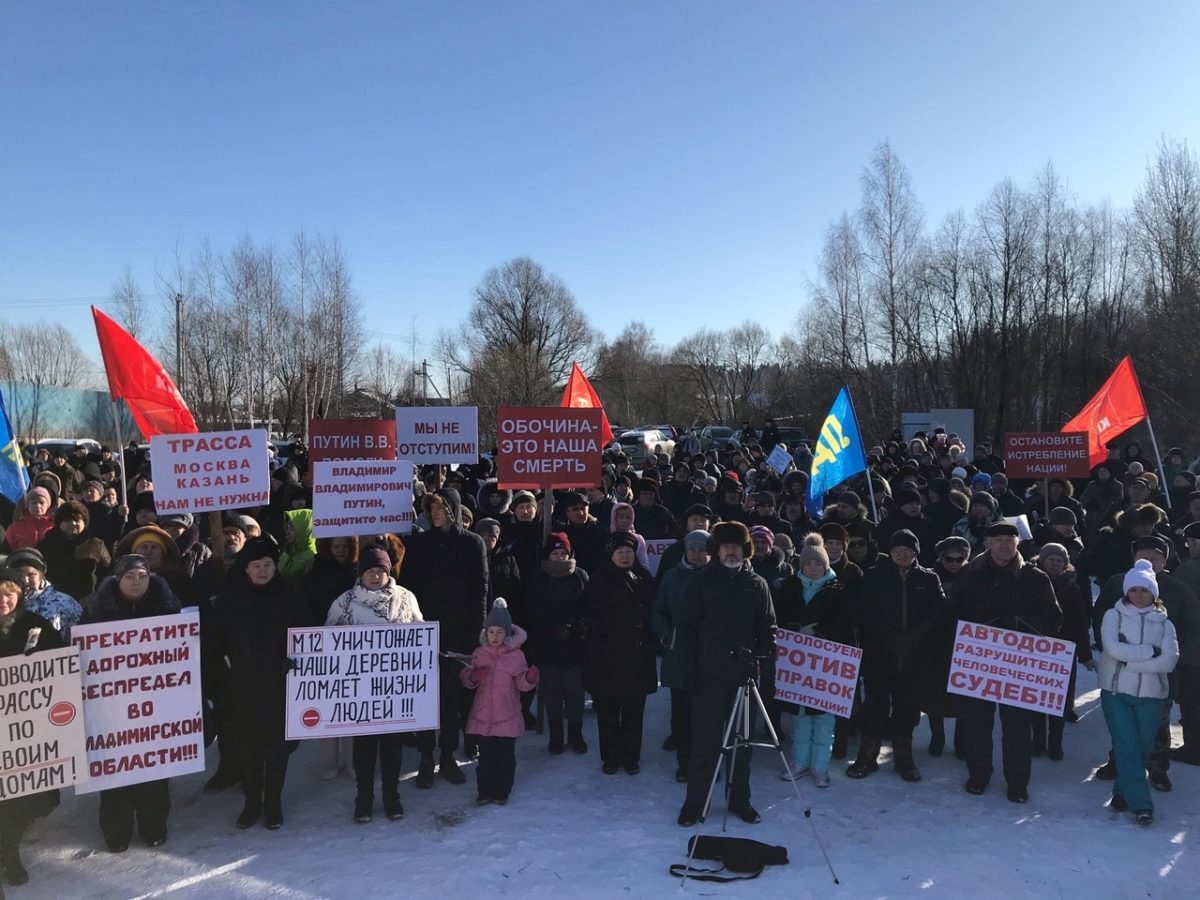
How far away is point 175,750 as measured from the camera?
212 inches

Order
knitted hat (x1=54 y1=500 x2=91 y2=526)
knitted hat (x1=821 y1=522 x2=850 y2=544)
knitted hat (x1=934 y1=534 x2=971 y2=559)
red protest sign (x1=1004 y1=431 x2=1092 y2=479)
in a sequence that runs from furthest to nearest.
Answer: red protest sign (x1=1004 y1=431 x2=1092 y2=479), knitted hat (x1=54 y1=500 x2=91 y2=526), knitted hat (x1=821 y1=522 x2=850 y2=544), knitted hat (x1=934 y1=534 x2=971 y2=559)

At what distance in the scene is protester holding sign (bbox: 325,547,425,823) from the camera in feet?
19.2

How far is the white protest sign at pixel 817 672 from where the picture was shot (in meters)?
6.27

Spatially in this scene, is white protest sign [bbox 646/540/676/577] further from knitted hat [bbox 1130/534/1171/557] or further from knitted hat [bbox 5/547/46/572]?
knitted hat [bbox 5/547/46/572]

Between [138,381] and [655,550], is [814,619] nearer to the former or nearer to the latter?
[655,550]

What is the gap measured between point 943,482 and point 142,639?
899 cm

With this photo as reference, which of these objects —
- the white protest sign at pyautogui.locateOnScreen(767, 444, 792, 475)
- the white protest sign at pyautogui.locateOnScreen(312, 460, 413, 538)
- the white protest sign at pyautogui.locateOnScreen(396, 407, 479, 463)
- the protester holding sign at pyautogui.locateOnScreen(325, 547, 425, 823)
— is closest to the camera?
the protester holding sign at pyautogui.locateOnScreen(325, 547, 425, 823)

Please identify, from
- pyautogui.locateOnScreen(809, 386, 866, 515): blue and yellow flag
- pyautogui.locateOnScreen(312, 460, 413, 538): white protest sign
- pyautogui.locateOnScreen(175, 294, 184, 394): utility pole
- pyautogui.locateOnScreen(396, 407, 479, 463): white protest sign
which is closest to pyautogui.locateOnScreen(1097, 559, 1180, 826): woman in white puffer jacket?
pyautogui.locateOnScreen(809, 386, 866, 515): blue and yellow flag

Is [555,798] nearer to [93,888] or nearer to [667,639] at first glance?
[667,639]

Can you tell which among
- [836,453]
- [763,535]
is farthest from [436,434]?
[836,453]

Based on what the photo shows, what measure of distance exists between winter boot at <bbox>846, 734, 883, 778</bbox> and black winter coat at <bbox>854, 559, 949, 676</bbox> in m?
0.61

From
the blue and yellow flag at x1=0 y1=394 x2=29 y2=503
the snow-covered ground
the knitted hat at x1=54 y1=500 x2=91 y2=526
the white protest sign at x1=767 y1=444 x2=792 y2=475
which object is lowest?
the snow-covered ground

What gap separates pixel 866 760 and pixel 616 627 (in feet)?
7.20

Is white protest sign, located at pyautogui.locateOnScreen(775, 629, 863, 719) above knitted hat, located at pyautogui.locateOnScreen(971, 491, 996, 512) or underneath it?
underneath
